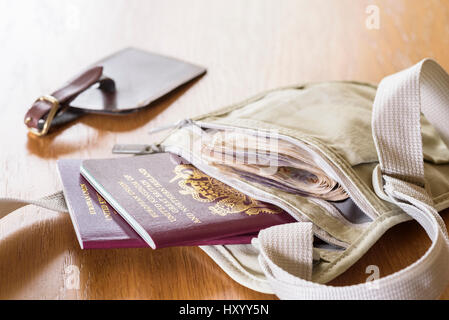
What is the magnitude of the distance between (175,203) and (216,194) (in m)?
0.06

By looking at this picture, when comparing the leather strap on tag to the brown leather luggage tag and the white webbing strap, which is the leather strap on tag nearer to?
the brown leather luggage tag

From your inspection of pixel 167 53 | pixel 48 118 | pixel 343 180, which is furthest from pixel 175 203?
pixel 167 53

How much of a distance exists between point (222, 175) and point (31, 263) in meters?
0.23

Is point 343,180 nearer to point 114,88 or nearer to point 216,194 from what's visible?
point 216,194

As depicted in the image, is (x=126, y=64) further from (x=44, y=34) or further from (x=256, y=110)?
(x=256, y=110)

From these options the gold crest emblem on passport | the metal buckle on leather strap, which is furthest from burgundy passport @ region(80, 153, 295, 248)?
the metal buckle on leather strap

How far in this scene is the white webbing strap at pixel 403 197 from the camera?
0.52 meters

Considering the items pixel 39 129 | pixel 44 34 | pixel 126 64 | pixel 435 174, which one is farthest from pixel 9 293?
pixel 44 34

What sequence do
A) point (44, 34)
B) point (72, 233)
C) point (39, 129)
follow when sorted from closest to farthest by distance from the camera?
point (72, 233) < point (39, 129) < point (44, 34)

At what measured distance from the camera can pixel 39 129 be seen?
905 mm

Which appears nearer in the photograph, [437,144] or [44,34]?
[437,144]

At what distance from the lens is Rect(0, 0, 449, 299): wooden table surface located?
2.00 feet

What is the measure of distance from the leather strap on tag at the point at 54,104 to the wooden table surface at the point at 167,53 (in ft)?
0.07

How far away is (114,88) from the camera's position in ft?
3.33
